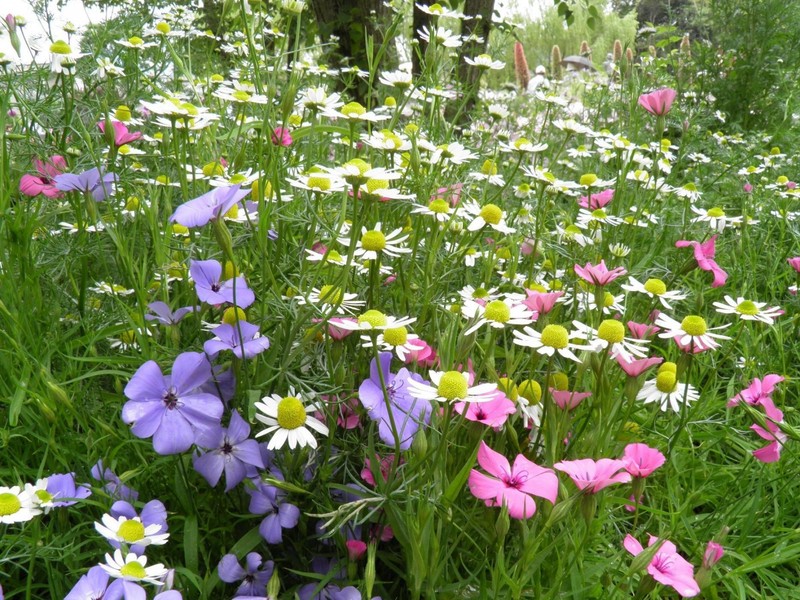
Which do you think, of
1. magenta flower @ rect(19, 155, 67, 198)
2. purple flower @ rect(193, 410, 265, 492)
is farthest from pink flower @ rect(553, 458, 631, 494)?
magenta flower @ rect(19, 155, 67, 198)

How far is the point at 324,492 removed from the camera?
2.90ft

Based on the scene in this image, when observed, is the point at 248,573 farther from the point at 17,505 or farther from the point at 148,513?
the point at 17,505

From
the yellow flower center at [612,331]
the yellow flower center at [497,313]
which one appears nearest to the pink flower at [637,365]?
the yellow flower center at [612,331]

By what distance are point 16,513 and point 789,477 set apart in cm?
116

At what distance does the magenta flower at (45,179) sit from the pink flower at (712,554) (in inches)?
44.8

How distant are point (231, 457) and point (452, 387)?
0.30 meters

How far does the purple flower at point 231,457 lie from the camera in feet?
2.75

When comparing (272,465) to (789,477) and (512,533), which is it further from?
(789,477)

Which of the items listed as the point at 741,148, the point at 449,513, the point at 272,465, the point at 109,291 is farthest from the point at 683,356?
the point at 741,148

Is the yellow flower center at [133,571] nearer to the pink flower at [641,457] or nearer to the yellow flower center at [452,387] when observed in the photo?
the yellow flower center at [452,387]

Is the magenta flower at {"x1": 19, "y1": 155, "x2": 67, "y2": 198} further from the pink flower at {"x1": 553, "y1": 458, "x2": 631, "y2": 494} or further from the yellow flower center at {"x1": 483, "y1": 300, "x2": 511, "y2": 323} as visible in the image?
the pink flower at {"x1": 553, "y1": 458, "x2": 631, "y2": 494}

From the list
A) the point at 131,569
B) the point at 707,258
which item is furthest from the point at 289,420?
the point at 707,258

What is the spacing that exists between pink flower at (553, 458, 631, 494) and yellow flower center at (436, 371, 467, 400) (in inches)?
5.9

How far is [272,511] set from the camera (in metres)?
0.86
